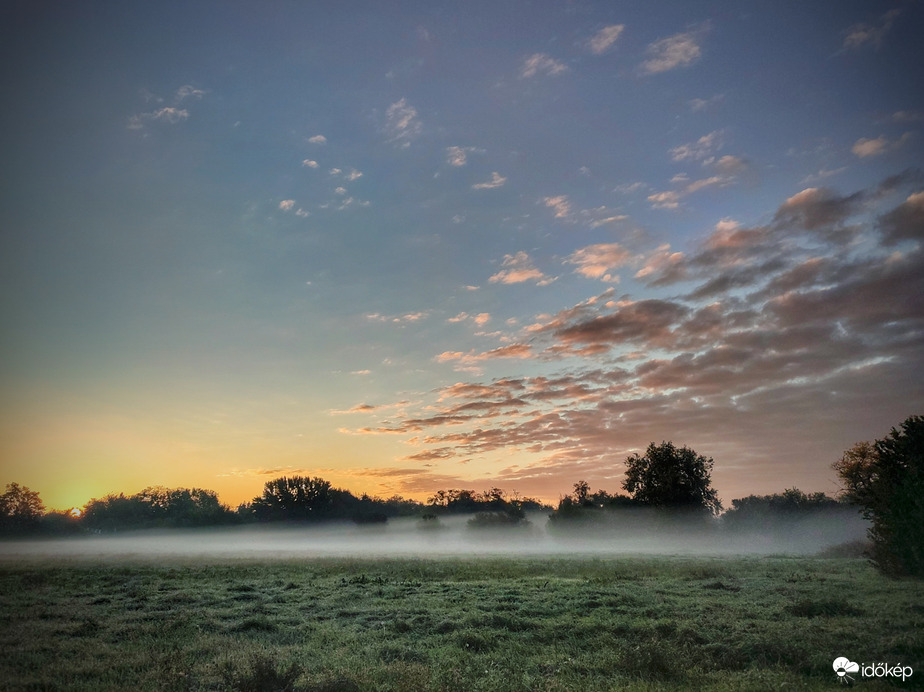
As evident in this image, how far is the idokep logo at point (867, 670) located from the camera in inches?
408

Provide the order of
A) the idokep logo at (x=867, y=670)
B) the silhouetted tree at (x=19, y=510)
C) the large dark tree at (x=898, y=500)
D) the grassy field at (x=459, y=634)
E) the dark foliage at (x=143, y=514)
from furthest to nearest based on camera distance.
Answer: the dark foliage at (x=143, y=514) → the silhouetted tree at (x=19, y=510) → the large dark tree at (x=898, y=500) → the grassy field at (x=459, y=634) → the idokep logo at (x=867, y=670)

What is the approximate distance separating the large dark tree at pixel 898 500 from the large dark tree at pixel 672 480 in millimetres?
64139

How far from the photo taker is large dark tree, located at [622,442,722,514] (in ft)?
290

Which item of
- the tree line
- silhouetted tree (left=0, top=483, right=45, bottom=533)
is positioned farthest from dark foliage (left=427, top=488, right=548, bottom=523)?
silhouetted tree (left=0, top=483, right=45, bottom=533)

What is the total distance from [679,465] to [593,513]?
17.5m

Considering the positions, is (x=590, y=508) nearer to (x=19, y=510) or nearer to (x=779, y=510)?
(x=779, y=510)

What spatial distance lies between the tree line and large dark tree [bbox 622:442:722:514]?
0.54 feet

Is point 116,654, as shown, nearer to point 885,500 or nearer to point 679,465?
point 885,500

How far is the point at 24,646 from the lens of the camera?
13977 millimetres

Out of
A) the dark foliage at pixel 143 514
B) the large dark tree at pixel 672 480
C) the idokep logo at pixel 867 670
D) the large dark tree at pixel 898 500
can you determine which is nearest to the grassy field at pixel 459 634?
the idokep logo at pixel 867 670

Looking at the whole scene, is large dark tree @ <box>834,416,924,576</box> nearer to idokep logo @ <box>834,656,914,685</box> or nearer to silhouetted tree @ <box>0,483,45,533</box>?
idokep logo @ <box>834,656,914,685</box>

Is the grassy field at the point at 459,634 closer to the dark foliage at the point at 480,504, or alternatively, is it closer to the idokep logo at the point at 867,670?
the idokep logo at the point at 867,670

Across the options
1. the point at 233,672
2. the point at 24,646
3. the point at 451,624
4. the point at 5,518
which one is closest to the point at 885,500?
the point at 451,624

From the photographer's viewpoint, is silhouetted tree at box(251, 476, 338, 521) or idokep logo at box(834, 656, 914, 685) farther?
silhouetted tree at box(251, 476, 338, 521)
